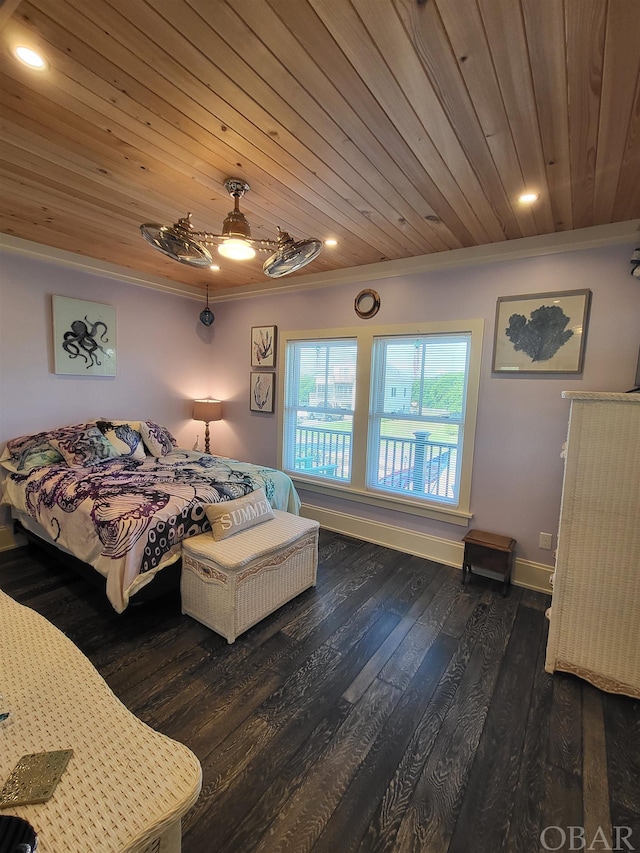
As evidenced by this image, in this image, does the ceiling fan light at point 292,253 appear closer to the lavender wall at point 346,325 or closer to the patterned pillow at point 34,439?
the lavender wall at point 346,325

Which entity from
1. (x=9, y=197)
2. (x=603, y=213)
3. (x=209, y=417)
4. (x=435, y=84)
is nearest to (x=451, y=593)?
(x=603, y=213)

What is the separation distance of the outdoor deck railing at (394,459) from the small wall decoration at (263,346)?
84 cm

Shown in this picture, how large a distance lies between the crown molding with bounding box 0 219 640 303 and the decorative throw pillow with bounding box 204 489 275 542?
2208 millimetres

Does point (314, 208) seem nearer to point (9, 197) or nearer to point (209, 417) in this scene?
point (9, 197)

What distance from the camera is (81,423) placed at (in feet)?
11.5

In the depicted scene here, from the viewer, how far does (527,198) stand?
2064 millimetres

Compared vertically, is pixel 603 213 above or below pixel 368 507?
above

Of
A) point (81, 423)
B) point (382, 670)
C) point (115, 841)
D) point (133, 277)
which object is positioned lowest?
point (382, 670)

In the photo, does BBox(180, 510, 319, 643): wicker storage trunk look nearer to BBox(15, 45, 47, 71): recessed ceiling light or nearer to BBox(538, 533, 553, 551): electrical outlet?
BBox(538, 533, 553, 551): electrical outlet

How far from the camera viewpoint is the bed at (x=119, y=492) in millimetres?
2072

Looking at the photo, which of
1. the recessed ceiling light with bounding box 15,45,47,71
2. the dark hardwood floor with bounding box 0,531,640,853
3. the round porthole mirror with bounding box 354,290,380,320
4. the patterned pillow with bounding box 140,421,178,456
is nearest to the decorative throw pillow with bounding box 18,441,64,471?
the patterned pillow with bounding box 140,421,178,456

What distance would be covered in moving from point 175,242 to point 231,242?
274 millimetres

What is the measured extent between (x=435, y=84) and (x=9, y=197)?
100 inches

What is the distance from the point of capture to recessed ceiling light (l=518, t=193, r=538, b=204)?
2.03m
